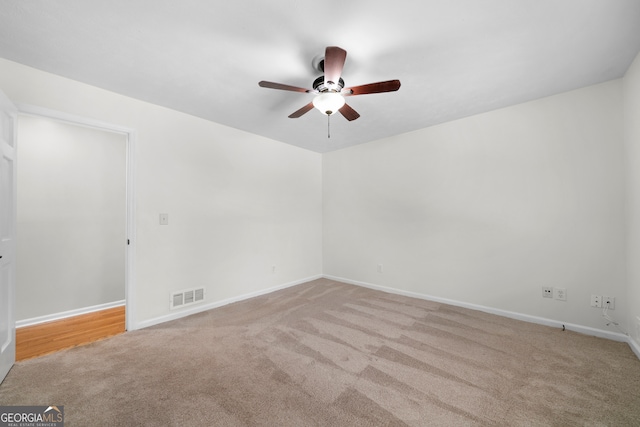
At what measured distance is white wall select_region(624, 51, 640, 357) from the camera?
1994 mm

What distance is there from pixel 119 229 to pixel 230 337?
2.63 metres

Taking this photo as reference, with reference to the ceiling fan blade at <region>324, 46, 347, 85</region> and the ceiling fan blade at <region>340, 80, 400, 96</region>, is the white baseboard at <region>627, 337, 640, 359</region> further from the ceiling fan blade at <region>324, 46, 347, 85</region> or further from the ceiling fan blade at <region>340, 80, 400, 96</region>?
the ceiling fan blade at <region>324, 46, 347, 85</region>

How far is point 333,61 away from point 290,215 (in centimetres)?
288

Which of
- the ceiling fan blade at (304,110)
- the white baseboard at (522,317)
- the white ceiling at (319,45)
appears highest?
the white ceiling at (319,45)

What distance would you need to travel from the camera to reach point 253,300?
3.46 metres

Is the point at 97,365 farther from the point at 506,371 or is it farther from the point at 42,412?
the point at 506,371

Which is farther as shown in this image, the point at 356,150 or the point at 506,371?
the point at 356,150

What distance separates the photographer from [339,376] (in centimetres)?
178

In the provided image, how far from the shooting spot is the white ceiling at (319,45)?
4.86 feet

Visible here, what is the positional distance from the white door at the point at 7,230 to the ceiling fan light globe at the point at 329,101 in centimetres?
229

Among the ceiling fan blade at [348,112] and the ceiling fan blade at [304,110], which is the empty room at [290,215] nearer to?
the ceiling fan blade at [348,112]

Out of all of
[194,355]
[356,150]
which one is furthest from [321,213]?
[194,355]

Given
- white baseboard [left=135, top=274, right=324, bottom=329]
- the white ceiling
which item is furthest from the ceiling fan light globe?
white baseboard [left=135, top=274, right=324, bottom=329]

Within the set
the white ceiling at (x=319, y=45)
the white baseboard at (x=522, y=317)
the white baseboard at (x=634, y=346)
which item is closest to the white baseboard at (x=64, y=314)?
the white ceiling at (x=319, y=45)
